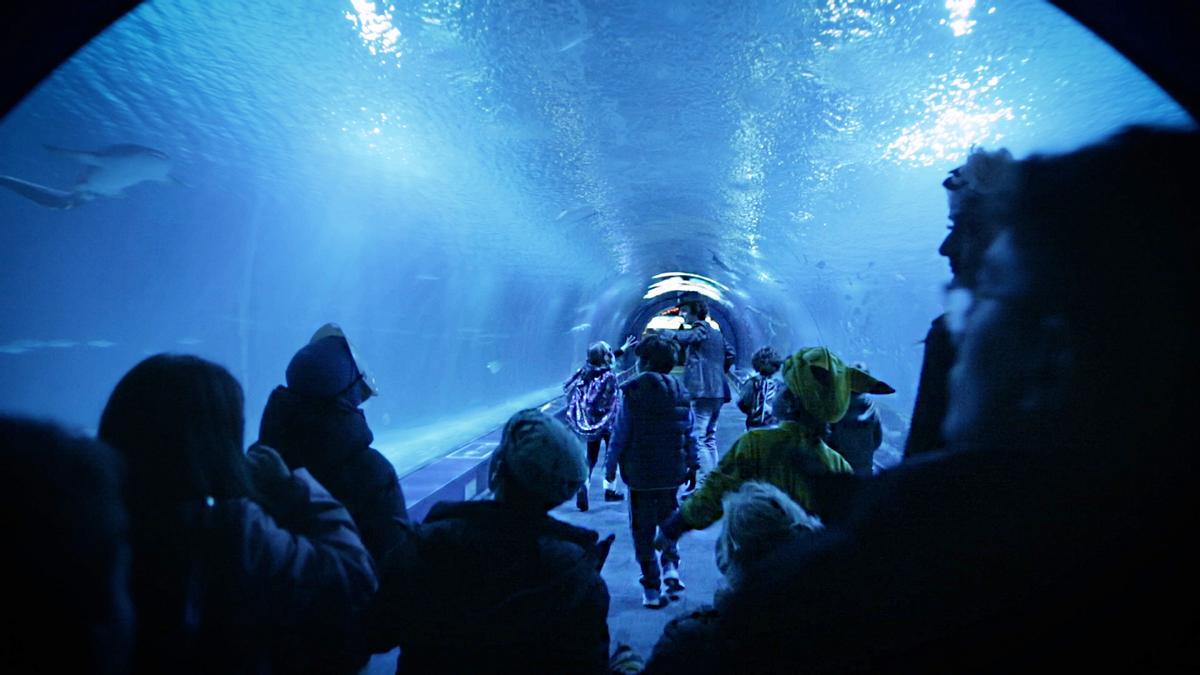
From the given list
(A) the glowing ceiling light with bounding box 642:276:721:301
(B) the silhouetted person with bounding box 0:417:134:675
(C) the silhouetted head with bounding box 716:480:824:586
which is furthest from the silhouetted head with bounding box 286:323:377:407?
(A) the glowing ceiling light with bounding box 642:276:721:301

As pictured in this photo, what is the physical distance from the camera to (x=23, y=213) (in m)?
21.5

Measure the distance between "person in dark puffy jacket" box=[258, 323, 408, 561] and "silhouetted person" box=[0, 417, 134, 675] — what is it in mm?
792

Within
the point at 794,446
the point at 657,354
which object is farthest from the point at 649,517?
A: the point at 794,446

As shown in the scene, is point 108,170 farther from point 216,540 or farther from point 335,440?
point 216,540

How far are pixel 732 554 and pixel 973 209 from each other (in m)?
1.20

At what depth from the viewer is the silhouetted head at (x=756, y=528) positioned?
1515 mm

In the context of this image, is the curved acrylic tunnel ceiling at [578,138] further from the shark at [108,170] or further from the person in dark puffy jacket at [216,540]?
the shark at [108,170]

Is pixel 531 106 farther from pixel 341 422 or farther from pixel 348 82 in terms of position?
pixel 341 422

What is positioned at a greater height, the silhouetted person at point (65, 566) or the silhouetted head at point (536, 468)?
the silhouetted head at point (536, 468)

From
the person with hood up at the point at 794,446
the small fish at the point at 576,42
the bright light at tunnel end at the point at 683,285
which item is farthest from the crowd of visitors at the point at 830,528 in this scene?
the bright light at tunnel end at the point at 683,285

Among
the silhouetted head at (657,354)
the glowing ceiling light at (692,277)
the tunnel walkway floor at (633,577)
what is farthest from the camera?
the glowing ceiling light at (692,277)

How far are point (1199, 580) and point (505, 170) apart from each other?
8243 mm

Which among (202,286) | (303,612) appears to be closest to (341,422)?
(303,612)

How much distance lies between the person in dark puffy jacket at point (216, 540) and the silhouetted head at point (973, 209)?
1.91 meters
